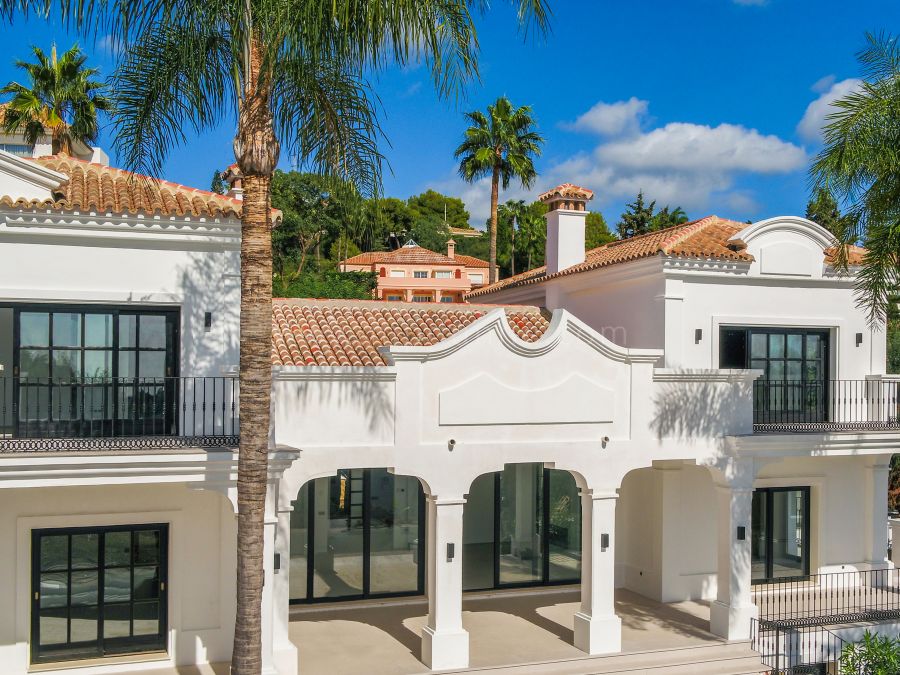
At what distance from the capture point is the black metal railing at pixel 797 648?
51.2 ft

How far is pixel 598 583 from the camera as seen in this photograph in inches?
593

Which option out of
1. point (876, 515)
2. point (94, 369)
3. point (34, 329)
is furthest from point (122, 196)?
point (876, 515)

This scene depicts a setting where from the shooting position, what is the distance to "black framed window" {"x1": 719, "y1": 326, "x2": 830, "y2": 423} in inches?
714

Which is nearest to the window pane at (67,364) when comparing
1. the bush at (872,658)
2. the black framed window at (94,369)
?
the black framed window at (94,369)

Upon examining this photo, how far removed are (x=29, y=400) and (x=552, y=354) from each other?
8423 millimetres

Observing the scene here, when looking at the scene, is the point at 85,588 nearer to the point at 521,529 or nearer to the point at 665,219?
the point at 521,529

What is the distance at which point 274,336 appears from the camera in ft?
52.4

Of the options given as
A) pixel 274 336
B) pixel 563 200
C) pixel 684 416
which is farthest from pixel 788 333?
pixel 274 336

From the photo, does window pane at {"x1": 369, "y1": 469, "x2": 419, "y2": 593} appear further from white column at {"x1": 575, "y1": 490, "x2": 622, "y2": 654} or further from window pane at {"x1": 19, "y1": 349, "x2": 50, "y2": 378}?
window pane at {"x1": 19, "y1": 349, "x2": 50, "y2": 378}

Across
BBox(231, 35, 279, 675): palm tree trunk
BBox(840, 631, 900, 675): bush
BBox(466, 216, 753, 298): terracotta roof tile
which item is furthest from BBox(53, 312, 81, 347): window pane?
BBox(840, 631, 900, 675): bush

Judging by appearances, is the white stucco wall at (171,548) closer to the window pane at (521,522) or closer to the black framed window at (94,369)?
the black framed window at (94,369)

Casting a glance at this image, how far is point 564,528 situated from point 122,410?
389 inches

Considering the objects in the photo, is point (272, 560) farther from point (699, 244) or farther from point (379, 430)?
point (699, 244)

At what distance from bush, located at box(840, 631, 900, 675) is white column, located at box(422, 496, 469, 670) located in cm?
659
